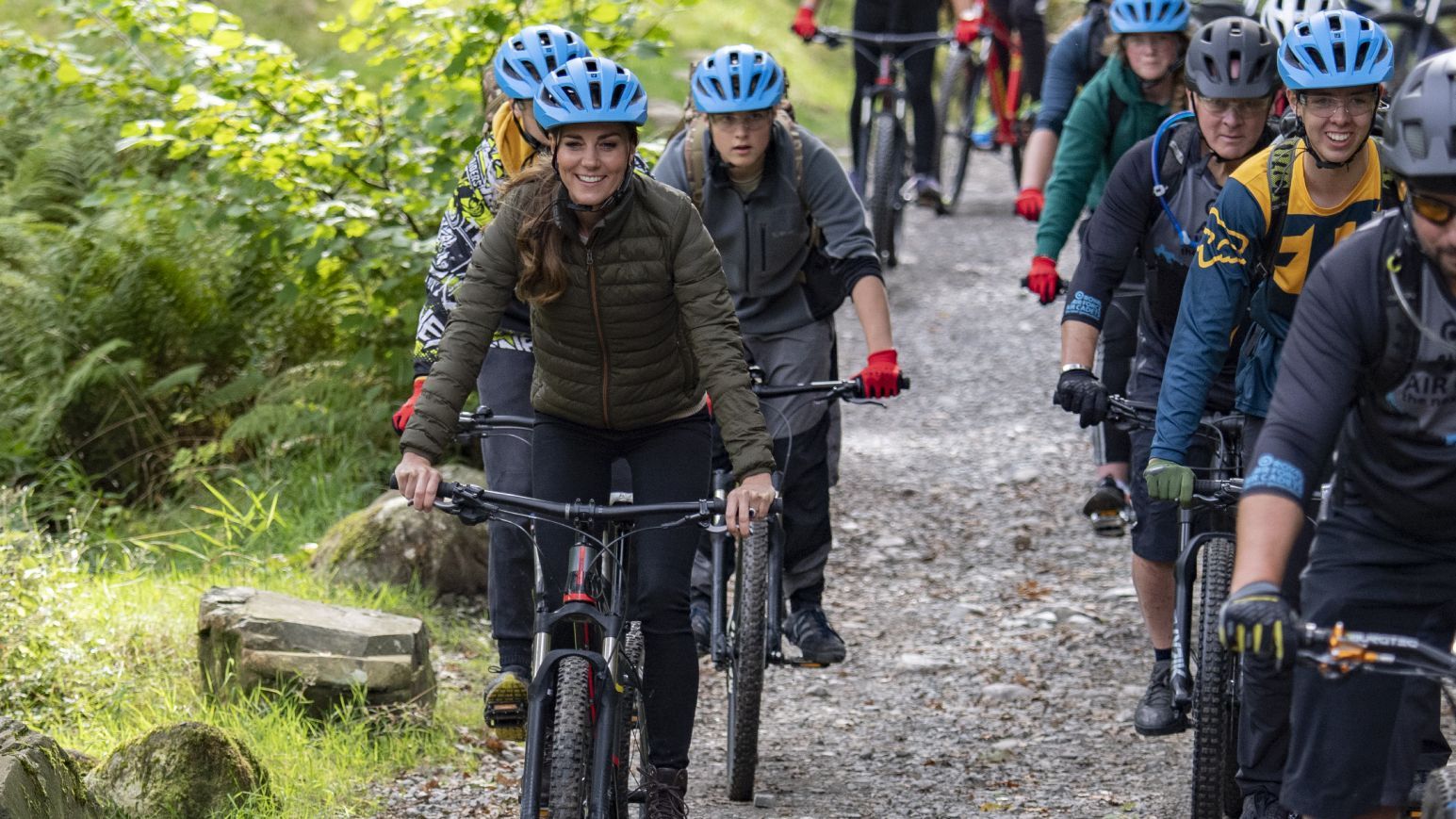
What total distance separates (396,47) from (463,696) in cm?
327

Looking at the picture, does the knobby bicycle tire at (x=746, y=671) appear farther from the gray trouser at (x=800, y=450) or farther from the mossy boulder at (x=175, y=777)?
the mossy boulder at (x=175, y=777)

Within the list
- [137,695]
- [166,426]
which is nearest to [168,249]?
[166,426]

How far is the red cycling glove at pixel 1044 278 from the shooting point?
6758mm

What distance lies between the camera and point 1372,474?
3357 mm

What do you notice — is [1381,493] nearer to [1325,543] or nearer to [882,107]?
[1325,543]

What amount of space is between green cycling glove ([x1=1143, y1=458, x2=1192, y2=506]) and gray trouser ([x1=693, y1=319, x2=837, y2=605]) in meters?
1.85

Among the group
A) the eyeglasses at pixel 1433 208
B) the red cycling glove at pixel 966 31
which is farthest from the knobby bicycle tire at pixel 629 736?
the red cycling glove at pixel 966 31

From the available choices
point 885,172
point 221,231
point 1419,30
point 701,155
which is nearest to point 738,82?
point 701,155

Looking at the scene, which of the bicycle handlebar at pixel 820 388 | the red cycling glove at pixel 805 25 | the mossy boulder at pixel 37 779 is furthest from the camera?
the red cycling glove at pixel 805 25

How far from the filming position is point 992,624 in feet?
25.6

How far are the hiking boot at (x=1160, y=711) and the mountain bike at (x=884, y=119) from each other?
665 cm

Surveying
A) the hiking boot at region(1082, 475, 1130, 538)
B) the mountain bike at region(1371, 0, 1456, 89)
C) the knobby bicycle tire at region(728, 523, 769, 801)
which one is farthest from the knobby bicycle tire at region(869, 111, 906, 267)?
the knobby bicycle tire at region(728, 523, 769, 801)

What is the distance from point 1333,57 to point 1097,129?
2550 millimetres

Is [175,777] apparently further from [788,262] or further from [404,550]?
[788,262]
